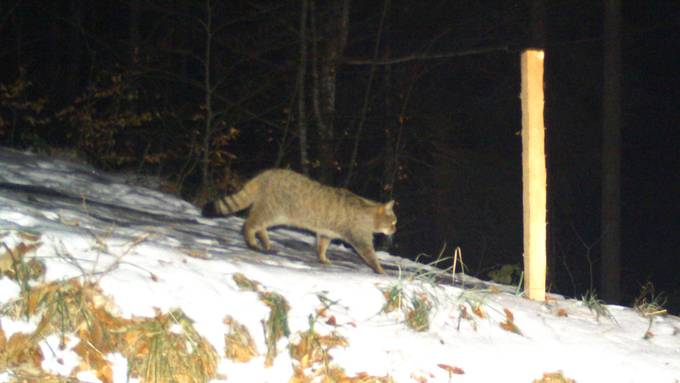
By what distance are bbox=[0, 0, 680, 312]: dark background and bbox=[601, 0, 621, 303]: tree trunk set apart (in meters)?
0.72

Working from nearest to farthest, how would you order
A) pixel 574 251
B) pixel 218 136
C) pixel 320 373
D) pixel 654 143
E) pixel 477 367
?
1. pixel 320 373
2. pixel 477 367
3. pixel 218 136
4. pixel 574 251
5. pixel 654 143

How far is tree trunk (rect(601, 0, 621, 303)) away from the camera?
16.0 meters

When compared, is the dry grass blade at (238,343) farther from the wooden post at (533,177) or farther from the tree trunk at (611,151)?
the tree trunk at (611,151)

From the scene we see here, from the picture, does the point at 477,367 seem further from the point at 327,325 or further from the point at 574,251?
the point at 574,251

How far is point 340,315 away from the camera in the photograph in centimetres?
493

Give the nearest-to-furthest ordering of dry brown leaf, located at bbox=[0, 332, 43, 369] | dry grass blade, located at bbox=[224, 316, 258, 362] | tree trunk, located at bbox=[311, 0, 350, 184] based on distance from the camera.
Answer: dry brown leaf, located at bbox=[0, 332, 43, 369] → dry grass blade, located at bbox=[224, 316, 258, 362] → tree trunk, located at bbox=[311, 0, 350, 184]

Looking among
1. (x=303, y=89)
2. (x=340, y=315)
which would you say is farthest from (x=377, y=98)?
(x=340, y=315)

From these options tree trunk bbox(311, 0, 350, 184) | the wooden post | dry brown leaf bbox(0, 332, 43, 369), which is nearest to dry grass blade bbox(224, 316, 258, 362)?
dry brown leaf bbox(0, 332, 43, 369)

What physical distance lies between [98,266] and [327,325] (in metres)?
1.45

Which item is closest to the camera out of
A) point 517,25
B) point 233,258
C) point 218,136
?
point 233,258

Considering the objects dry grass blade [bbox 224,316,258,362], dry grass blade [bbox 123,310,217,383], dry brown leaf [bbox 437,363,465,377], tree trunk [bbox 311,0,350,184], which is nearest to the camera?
dry grass blade [bbox 123,310,217,383]

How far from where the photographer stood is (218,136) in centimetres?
1209

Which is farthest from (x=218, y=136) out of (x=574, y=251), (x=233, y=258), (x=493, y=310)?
(x=574, y=251)

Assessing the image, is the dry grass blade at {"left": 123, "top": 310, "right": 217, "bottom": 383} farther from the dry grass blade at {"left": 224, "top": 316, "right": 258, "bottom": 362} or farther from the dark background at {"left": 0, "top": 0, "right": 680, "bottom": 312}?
the dark background at {"left": 0, "top": 0, "right": 680, "bottom": 312}
